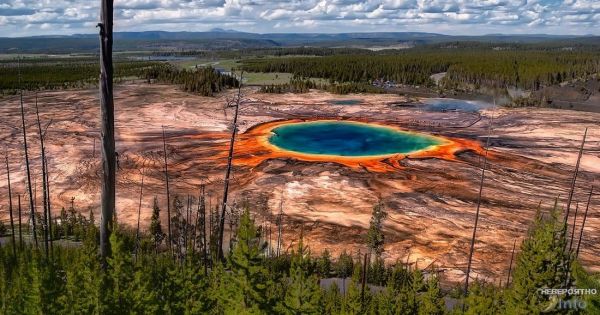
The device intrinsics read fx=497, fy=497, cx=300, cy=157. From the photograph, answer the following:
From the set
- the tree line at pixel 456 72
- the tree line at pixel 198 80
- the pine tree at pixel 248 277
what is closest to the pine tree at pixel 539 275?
the pine tree at pixel 248 277

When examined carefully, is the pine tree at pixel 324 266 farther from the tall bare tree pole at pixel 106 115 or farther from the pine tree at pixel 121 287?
the tall bare tree pole at pixel 106 115

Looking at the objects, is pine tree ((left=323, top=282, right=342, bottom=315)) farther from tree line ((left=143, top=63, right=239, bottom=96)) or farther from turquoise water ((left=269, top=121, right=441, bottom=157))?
tree line ((left=143, top=63, right=239, bottom=96))

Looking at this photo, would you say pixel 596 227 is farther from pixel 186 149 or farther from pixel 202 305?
pixel 186 149

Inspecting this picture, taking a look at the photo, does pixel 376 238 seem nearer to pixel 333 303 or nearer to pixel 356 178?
pixel 333 303

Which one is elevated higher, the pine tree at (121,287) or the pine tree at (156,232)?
the pine tree at (121,287)

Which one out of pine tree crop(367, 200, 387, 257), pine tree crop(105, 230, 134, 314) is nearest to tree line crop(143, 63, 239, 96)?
pine tree crop(367, 200, 387, 257)

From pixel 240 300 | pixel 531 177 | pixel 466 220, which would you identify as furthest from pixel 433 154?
pixel 240 300
